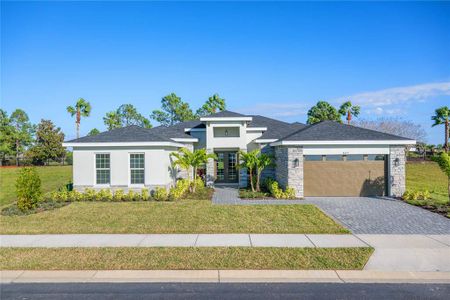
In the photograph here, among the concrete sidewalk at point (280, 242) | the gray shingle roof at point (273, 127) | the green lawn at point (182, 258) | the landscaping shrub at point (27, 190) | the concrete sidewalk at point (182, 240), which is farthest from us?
the gray shingle roof at point (273, 127)

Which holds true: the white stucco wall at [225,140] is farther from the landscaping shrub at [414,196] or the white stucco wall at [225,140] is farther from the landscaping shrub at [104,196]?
the landscaping shrub at [414,196]

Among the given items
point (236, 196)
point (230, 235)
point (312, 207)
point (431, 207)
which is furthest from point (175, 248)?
point (431, 207)

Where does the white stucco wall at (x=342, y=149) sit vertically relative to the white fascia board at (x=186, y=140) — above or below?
below

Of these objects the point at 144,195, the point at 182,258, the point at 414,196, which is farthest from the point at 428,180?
the point at 182,258

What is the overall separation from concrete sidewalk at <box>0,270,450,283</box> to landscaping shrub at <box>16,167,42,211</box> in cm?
752

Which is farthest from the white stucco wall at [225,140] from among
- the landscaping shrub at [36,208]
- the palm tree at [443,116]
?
the palm tree at [443,116]

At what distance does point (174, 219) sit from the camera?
1180 cm

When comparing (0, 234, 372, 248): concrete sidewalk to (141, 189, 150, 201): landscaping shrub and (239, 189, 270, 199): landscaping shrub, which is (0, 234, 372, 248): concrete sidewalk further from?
(239, 189, 270, 199): landscaping shrub

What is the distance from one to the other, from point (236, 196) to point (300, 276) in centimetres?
1054

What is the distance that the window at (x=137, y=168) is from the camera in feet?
56.1

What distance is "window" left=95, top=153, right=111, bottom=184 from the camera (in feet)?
56.1

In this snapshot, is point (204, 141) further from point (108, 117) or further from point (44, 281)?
point (108, 117)

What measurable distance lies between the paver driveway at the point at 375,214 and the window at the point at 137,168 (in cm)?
444

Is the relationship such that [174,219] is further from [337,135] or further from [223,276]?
[337,135]
